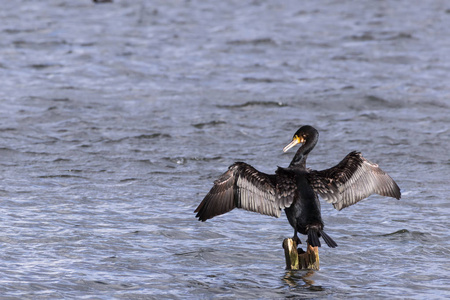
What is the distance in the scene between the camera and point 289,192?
758cm

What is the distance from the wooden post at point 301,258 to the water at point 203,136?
3.0 inches

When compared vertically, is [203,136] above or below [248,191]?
below

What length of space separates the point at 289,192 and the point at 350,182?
Result: 679 millimetres

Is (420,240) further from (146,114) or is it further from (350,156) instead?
(146,114)

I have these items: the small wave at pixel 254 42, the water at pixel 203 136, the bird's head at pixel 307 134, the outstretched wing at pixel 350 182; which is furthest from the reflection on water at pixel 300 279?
the small wave at pixel 254 42

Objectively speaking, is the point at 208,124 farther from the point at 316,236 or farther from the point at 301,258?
the point at 316,236

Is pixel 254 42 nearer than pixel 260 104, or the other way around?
pixel 260 104

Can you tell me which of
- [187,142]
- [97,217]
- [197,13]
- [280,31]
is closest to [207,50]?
[280,31]

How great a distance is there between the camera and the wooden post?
24.6 ft

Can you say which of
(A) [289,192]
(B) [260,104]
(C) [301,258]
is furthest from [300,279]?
(B) [260,104]

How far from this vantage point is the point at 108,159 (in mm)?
12047

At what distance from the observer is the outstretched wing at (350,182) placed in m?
7.75

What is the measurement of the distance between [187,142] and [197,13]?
1163 centimetres

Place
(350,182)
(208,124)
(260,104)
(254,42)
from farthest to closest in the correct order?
(254,42) < (260,104) < (208,124) < (350,182)
